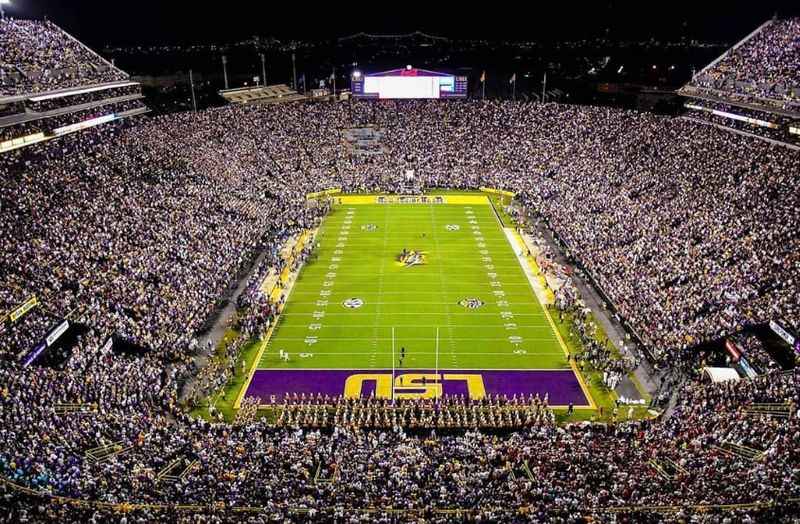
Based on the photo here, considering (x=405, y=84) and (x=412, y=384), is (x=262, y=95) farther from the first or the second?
(x=412, y=384)

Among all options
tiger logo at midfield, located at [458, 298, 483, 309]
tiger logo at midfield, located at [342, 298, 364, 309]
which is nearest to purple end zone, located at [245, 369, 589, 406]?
tiger logo at midfield, located at [342, 298, 364, 309]

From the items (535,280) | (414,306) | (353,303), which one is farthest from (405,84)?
(414,306)

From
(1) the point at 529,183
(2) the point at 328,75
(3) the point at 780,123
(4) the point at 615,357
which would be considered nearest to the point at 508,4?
(2) the point at 328,75

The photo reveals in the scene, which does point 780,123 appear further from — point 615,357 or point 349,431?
point 349,431

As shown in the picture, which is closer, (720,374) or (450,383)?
(720,374)

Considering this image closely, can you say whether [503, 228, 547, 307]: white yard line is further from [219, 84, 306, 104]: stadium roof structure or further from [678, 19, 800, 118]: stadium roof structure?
[219, 84, 306, 104]: stadium roof structure
